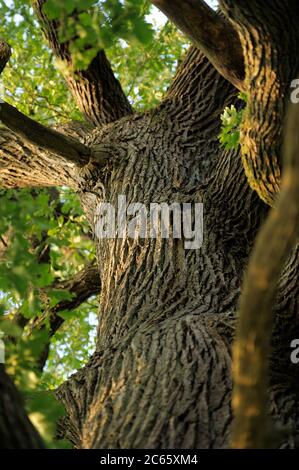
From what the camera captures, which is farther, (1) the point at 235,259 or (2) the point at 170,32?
(2) the point at 170,32

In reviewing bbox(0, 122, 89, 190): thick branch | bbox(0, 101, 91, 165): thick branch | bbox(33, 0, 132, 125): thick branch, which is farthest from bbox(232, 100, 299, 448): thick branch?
bbox(33, 0, 132, 125): thick branch

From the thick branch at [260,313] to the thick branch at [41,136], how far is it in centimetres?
248

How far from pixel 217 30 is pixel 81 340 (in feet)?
19.3

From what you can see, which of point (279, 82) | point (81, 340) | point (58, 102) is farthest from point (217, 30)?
point (81, 340)

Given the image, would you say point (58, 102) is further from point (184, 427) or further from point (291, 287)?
point (184, 427)

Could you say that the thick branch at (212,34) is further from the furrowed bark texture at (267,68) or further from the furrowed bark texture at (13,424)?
the furrowed bark texture at (13,424)

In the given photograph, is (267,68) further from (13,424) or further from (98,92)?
(98,92)

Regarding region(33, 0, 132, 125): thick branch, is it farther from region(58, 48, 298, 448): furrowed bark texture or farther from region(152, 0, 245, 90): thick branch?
region(152, 0, 245, 90): thick branch

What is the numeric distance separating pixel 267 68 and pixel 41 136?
1773 millimetres

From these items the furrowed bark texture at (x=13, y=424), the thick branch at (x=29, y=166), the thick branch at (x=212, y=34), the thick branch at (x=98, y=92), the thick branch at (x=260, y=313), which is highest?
the thick branch at (x=98, y=92)

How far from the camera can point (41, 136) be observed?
420cm

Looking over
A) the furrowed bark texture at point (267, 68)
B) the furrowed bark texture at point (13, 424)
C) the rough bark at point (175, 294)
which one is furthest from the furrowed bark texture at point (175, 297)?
the furrowed bark texture at point (267, 68)

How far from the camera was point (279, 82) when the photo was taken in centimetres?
296

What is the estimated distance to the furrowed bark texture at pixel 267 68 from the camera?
2834 mm
